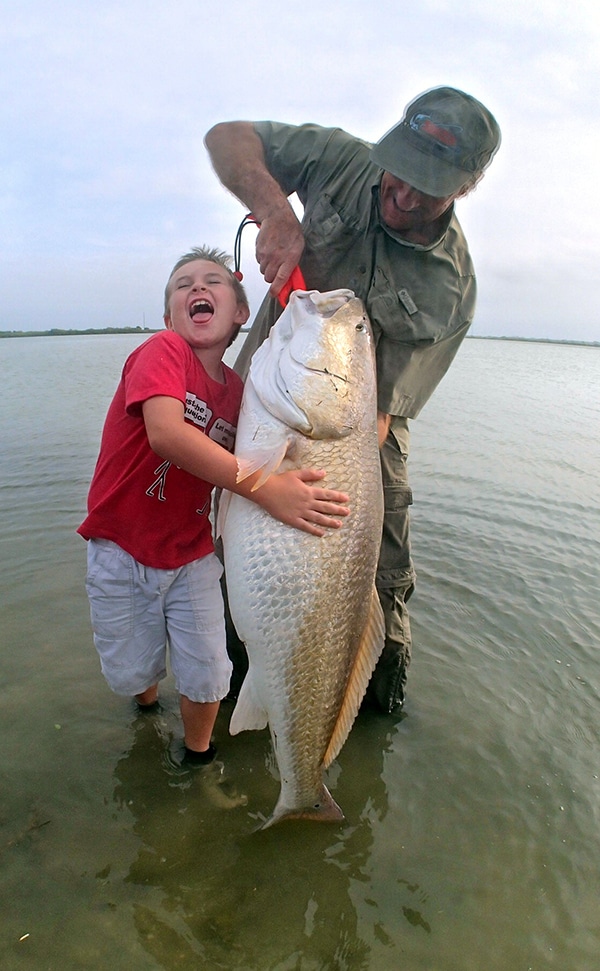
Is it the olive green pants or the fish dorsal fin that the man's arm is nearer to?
the olive green pants

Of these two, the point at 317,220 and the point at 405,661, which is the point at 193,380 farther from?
the point at 405,661

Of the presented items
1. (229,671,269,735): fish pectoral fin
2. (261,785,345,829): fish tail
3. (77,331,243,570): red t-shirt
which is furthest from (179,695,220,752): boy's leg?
(77,331,243,570): red t-shirt

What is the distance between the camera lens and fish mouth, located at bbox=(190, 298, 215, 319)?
2.67 meters

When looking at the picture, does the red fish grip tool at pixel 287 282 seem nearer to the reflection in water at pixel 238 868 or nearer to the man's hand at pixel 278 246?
the man's hand at pixel 278 246

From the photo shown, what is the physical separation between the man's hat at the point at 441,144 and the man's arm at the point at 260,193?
0.48 metres

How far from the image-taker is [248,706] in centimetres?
246

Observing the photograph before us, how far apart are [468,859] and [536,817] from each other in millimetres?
493

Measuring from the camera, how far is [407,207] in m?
2.77

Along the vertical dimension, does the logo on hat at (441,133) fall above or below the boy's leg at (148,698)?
above

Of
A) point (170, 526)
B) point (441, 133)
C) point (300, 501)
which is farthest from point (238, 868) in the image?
point (441, 133)

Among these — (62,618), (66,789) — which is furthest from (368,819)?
(62,618)

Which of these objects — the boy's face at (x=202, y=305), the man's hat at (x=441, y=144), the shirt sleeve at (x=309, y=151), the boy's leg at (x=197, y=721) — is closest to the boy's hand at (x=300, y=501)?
the boy's face at (x=202, y=305)

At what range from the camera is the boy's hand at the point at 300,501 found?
7.36 ft

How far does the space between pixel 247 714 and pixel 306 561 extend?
732 mm
